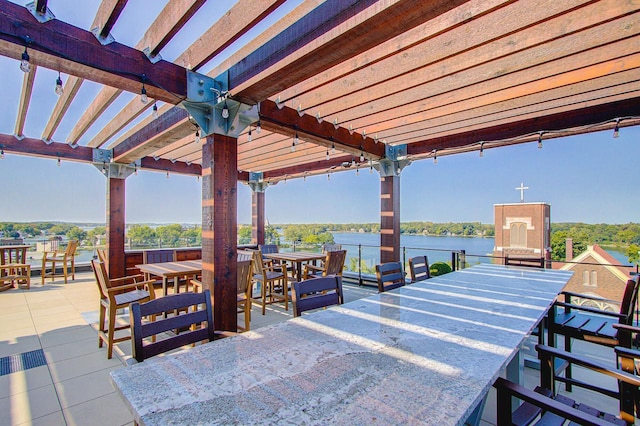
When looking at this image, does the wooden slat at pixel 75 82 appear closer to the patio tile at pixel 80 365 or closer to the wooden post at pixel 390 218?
the patio tile at pixel 80 365

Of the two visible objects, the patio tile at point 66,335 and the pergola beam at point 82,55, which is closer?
the pergola beam at point 82,55

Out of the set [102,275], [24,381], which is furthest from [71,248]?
[24,381]

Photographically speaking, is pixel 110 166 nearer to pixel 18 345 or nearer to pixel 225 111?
pixel 18 345

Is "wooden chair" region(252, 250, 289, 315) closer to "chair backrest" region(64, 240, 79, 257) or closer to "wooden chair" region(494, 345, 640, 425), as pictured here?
"wooden chair" region(494, 345, 640, 425)

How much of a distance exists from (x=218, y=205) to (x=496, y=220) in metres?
24.3

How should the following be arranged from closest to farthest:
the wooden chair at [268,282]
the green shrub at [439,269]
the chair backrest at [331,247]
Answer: the wooden chair at [268,282], the green shrub at [439,269], the chair backrest at [331,247]

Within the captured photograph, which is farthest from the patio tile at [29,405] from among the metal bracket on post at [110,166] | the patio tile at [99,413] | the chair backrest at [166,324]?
the metal bracket on post at [110,166]

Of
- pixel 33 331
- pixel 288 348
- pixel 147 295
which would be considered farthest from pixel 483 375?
pixel 33 331

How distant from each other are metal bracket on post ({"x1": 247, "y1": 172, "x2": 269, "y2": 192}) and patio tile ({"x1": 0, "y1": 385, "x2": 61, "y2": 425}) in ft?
19.8

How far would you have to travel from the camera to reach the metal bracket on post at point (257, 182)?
797 centimetres

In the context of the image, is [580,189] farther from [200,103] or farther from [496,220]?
[200,103]

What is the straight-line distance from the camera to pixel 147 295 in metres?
3.45

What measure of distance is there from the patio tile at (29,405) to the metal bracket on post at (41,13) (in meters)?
2.68

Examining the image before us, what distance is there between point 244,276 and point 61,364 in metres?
→ 1.88
